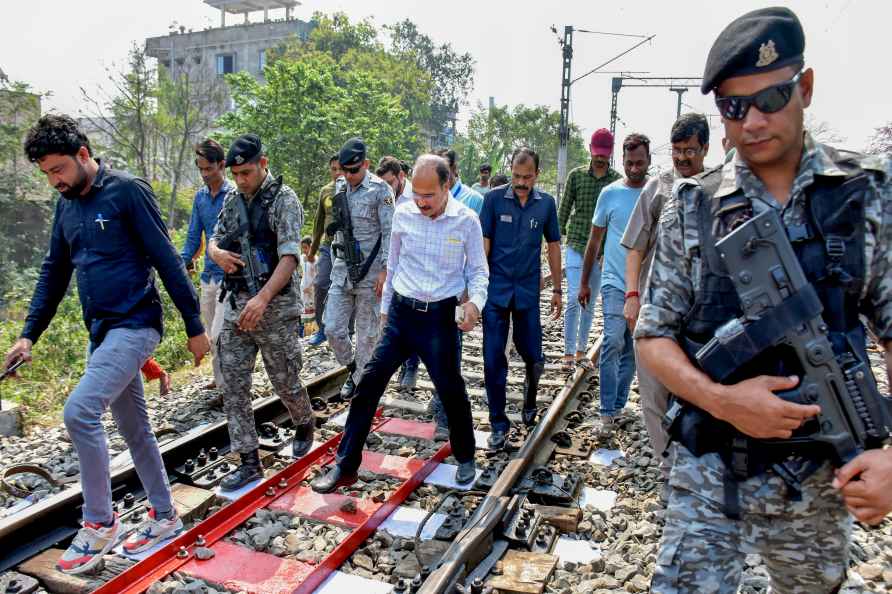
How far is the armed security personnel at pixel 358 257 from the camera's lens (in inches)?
241

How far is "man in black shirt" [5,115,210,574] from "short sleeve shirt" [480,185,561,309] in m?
2.47

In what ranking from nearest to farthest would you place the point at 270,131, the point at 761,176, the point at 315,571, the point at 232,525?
the point at 761,176 → the point at 315,571 → the point at 232,525 → the point at 270,131

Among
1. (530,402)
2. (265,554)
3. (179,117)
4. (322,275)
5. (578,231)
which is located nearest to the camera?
(265,554)

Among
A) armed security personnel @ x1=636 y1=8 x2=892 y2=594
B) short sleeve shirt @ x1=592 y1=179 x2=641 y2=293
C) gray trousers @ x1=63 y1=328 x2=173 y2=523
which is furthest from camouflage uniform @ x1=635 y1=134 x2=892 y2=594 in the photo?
short sleeve shirt @ x1=592 y1=179 x2=641 y2=293

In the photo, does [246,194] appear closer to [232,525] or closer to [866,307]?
[232,525]

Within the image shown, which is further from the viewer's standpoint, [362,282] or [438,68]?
[438,68]

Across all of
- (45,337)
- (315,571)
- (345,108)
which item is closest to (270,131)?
(345,108)

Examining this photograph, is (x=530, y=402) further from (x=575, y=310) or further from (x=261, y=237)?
(x=261, y=237)

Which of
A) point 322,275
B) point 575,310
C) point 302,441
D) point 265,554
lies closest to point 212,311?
point 322,275

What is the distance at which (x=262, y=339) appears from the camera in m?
4.52

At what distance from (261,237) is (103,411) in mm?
1534

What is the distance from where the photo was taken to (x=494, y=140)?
59.8 meters

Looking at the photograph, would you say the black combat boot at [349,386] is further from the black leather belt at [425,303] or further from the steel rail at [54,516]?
the black leather belt at [425,303]

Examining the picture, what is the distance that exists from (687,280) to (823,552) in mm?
810
